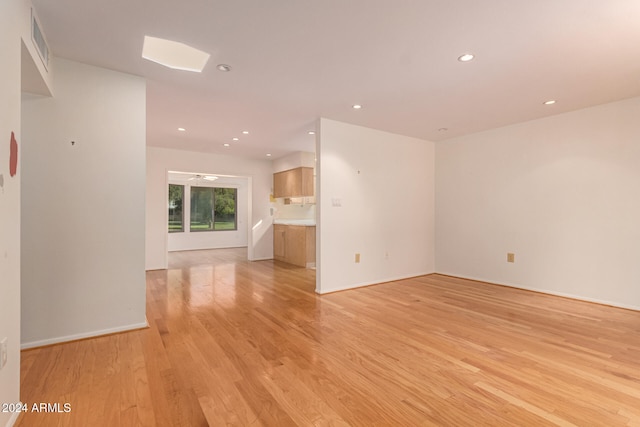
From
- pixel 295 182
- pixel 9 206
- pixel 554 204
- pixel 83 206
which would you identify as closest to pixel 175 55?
pixel 83 206

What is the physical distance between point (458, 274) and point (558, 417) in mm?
3719

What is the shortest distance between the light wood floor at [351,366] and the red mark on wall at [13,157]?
134cm

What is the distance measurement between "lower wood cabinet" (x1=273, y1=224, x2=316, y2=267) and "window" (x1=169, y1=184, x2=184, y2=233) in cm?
362

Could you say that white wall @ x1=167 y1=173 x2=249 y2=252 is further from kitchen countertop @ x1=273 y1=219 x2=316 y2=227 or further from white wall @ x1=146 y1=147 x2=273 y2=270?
kitchen countertop @ x1=273 y1=219 x2=316 y2=227

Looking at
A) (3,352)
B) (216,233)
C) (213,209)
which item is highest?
(213,209)

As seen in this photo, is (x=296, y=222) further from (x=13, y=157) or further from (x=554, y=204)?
(x=13, y=157)

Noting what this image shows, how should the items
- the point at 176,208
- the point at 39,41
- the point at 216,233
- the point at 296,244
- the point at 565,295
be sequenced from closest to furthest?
the point at 39,41 < the point at 565,295 < the point at 296,244 < the point at 176,208 < the point at 216,233

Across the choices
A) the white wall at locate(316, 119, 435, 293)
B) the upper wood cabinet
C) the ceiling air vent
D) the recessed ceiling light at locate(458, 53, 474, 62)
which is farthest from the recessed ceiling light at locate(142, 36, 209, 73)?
the upper wood cabinet

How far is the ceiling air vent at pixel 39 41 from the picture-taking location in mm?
1879

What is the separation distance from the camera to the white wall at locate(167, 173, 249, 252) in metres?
8.73

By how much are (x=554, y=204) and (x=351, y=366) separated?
3.73 meters

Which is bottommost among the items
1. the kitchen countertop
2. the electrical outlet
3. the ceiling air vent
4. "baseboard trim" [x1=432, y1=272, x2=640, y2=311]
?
"baseboard trim" [x1=432, y1=272, x2=640, y2=311]

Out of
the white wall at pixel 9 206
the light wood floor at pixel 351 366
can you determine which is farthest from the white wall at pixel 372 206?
the white wall at pixel 9 206

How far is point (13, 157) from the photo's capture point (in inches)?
60.7
